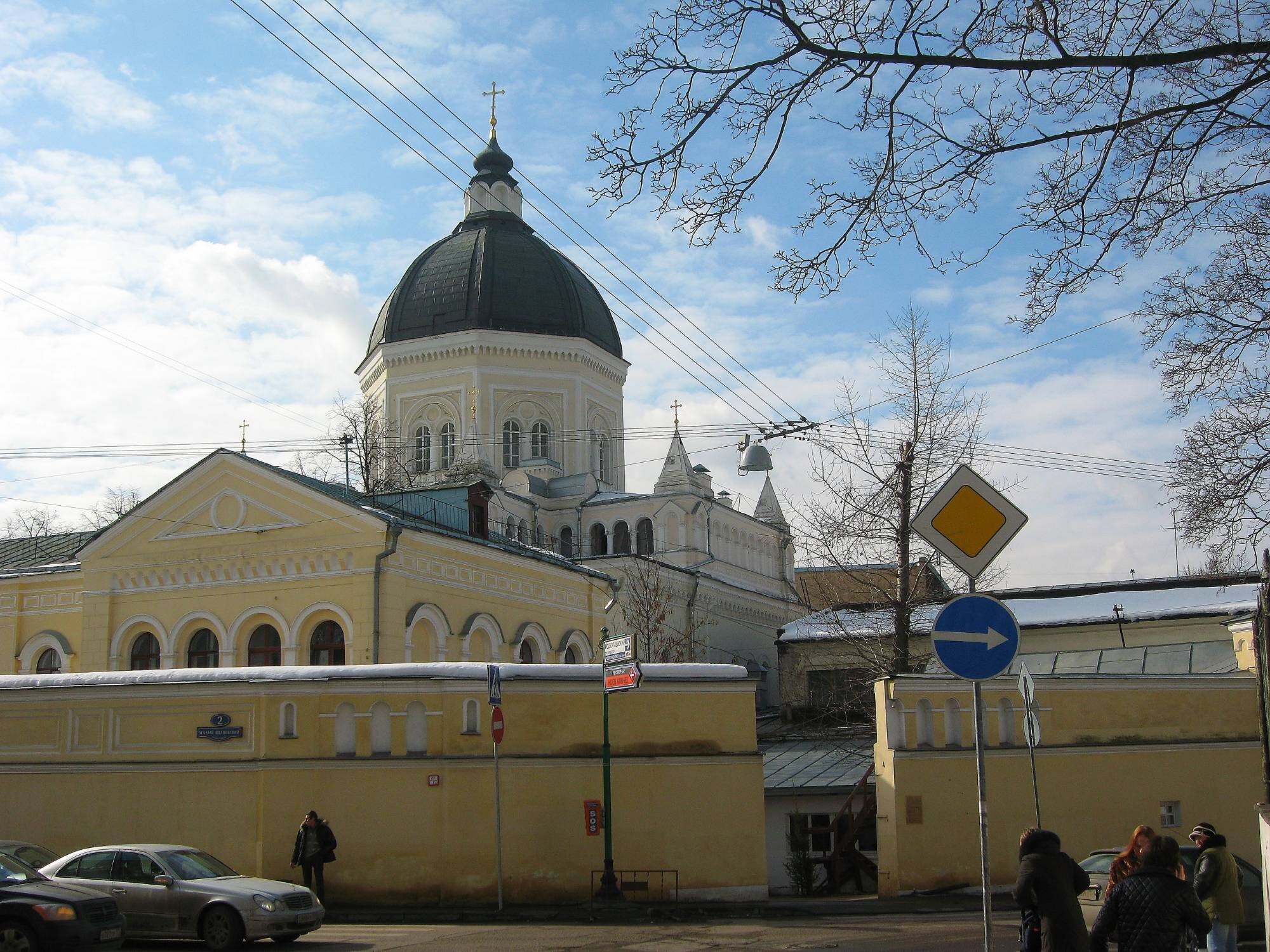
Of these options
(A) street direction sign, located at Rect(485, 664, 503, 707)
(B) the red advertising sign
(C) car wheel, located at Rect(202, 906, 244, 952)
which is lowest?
(C) car wheel, located at Rect(202, 906, 244, 952)

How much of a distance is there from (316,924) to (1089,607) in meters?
25.3

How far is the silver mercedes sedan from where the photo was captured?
13.2m

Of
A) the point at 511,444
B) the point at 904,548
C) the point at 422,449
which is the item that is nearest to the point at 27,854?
the point at 904,548

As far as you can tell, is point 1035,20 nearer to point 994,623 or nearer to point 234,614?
point 994,623

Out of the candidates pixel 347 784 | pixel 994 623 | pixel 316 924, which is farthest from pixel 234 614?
pixel 994 623

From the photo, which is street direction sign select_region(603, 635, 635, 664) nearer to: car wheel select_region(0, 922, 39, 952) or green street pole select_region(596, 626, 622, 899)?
green street pole select_region(596, 626, 622, 899)

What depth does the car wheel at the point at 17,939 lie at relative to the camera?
11.6 m

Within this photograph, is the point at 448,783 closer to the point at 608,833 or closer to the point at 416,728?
the point at 416,728

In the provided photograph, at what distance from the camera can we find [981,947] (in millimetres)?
12195

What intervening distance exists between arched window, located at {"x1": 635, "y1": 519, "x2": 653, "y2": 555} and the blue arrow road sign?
41273 mm

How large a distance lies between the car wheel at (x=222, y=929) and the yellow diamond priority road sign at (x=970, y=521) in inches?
322

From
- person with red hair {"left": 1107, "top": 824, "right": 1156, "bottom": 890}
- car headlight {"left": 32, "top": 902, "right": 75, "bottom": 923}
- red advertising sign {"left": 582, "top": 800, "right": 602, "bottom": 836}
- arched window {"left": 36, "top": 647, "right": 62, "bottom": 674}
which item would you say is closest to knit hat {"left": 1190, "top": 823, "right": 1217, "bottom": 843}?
person with red hair {"left": 1107, "top": 824, "right": 1156, "bottom": 890}

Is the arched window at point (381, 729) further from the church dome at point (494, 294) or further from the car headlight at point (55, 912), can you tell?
the church dome at point (494, 294)

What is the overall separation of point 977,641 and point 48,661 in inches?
1125
